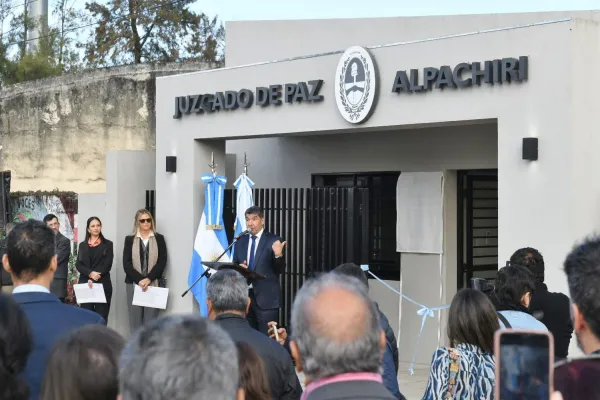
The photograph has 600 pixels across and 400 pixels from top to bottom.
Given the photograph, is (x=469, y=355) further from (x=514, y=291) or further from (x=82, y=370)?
(x=82, y=370)

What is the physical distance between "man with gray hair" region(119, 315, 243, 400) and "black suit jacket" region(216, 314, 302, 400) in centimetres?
205

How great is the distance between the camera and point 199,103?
12969mm

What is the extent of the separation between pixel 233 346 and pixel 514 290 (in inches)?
137

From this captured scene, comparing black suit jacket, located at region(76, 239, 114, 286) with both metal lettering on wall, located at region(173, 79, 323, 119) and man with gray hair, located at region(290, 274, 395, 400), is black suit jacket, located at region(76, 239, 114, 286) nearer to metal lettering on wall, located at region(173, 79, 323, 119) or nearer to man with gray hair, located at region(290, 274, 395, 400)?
metal lettering on wall, located at region(173, 79, 323, 119)

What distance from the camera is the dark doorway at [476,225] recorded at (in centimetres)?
1220

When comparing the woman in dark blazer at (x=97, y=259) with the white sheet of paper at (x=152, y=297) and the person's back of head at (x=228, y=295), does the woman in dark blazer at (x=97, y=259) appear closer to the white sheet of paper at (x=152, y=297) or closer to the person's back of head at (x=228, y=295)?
the white sheet of paper at (x=152, y=297)

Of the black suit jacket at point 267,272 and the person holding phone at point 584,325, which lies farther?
the black suit jacket at point 267,272

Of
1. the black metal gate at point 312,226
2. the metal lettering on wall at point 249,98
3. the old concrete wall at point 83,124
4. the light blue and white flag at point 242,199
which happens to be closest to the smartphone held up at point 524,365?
the black metal gate at point 312,226

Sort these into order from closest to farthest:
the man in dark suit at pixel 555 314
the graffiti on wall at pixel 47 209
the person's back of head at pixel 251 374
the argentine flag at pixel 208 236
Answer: the person's back of head at pixel 251 374
the man in dark suit at pixel 555 314
the argentine flag at pixel 208 236
the graffiti on wall at pixel 47 209

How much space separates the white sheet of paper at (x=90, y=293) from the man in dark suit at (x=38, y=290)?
8.40 meters

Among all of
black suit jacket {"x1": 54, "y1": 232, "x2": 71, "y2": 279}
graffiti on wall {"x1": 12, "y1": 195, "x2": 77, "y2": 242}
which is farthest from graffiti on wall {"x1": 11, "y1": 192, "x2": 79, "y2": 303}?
black suit jacket {"x1": 54, "y1": 232, "x2": 71, "y2": 279}

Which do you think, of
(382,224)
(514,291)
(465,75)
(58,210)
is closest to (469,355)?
(514,291)

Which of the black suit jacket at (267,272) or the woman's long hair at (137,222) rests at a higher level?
the woman's long hair at (137,222)

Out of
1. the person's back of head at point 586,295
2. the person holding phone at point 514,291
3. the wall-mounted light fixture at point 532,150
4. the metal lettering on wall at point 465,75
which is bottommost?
the person holding phone at point 514,291
